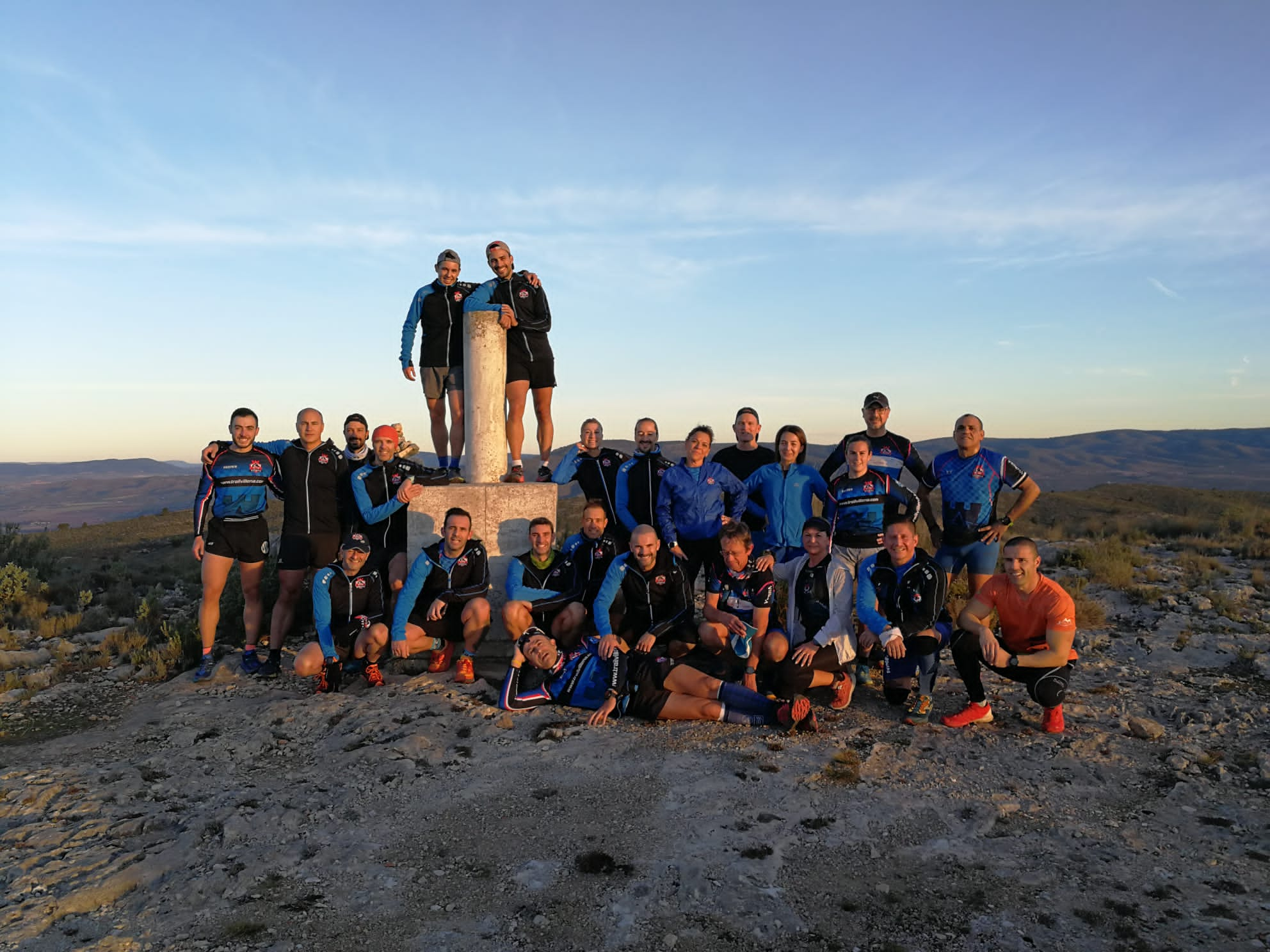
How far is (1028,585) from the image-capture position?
18.1 feet

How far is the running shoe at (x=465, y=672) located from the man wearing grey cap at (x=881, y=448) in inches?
140

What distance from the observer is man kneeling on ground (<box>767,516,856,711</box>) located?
5.78 m

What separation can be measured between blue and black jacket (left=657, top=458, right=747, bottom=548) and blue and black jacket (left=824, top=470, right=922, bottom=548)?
875 mm

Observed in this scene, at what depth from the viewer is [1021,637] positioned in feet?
18.5

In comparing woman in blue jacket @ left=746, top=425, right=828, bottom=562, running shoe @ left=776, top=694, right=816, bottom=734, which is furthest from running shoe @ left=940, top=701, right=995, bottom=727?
woman in blue jacket @ left=746, top=425, right=828, bottom=562

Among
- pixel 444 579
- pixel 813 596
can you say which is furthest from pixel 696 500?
pixel 444 579

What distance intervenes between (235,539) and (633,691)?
4.01m

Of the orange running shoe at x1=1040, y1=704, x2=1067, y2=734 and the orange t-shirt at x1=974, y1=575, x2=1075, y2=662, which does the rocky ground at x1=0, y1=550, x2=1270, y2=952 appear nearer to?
the orange running shoe at x1=1040, y1=704, x2=1067, y2=734

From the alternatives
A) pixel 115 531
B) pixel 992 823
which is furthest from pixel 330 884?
pixel 115 531

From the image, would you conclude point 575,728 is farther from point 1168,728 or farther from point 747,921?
point 1168,728

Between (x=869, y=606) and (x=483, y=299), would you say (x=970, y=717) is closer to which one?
(x=869, y=606)

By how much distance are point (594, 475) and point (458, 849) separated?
424 centimetres

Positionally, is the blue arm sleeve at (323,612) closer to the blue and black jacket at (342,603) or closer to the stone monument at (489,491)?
the blue and black jacket at (342,603)

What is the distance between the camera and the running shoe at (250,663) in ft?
23.4
